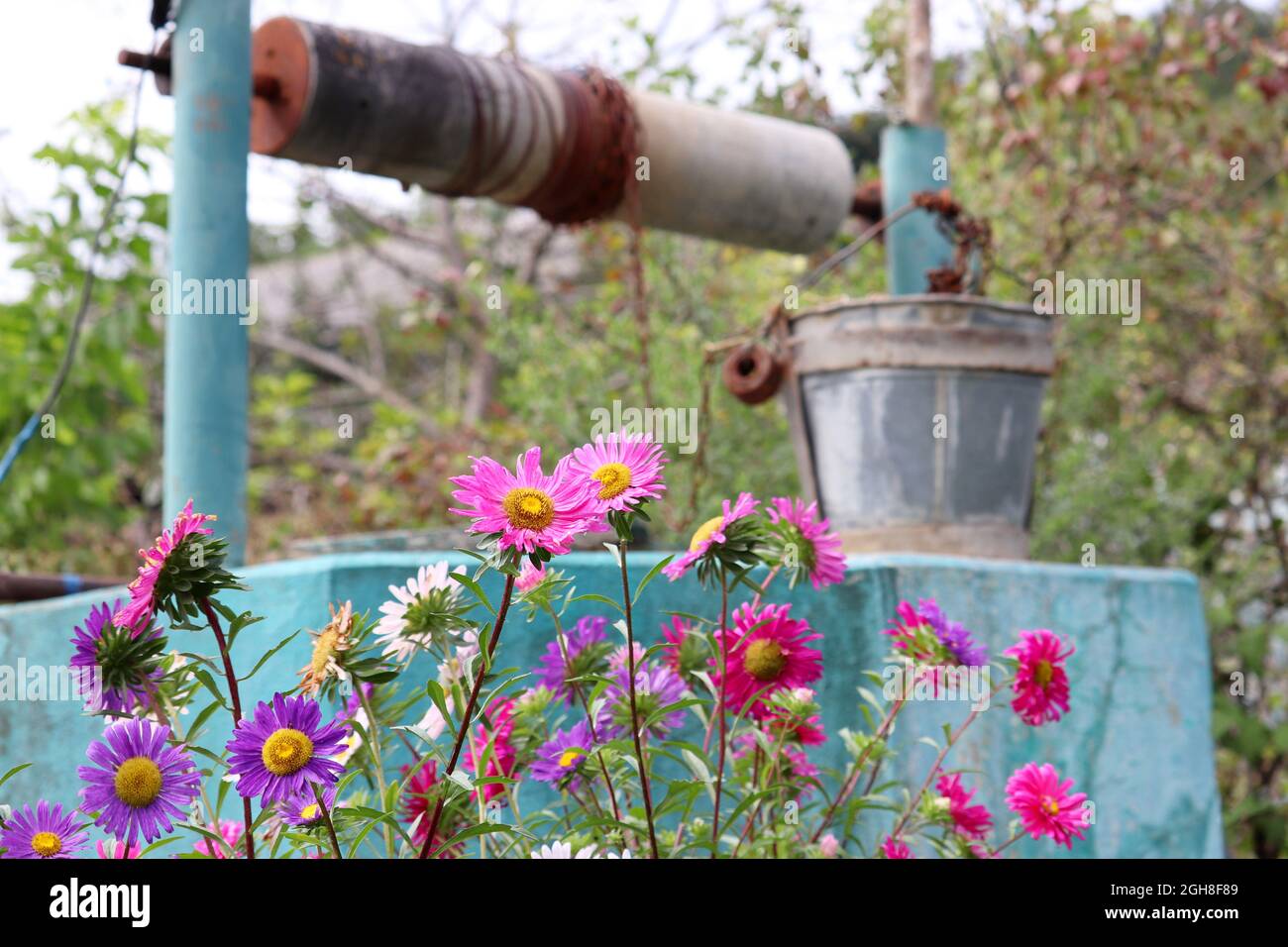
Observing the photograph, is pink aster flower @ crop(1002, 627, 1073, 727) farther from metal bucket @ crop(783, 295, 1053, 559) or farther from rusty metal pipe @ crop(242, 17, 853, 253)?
rusty metal pipe @ crop(242, 17, 853, 253)

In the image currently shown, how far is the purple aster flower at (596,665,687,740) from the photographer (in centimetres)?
131

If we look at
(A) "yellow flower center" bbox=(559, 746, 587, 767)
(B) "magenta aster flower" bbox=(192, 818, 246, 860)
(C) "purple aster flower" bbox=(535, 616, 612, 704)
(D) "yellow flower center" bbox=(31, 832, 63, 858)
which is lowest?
(B) "magenta aster flower" bbox=(192, 818, 246, 860)

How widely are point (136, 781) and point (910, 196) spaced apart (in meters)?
2.45

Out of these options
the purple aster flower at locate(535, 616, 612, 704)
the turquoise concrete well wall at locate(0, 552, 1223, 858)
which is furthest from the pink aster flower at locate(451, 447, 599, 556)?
the turquoise concrete well wall at locate(0, 552, 1223, 858)

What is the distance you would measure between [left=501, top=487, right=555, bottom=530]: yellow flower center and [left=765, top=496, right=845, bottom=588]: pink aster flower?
0.33 meters

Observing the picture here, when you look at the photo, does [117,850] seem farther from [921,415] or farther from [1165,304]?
[1165,304]

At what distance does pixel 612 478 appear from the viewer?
1033 millimetres

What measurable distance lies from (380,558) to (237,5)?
1.03m

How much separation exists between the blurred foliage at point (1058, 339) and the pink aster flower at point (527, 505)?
6.10ft

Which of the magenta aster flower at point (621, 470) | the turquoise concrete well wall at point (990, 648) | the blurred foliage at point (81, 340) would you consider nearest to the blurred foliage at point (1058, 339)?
the blurred foliage at point (81, 340)

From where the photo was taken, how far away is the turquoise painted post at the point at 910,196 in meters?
3.02

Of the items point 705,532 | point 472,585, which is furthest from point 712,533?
point 472,585

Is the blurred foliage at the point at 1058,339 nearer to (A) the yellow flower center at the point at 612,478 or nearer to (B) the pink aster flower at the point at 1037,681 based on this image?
(B) the pink aster flower at the point at 1037,681

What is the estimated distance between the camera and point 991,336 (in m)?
2.47
